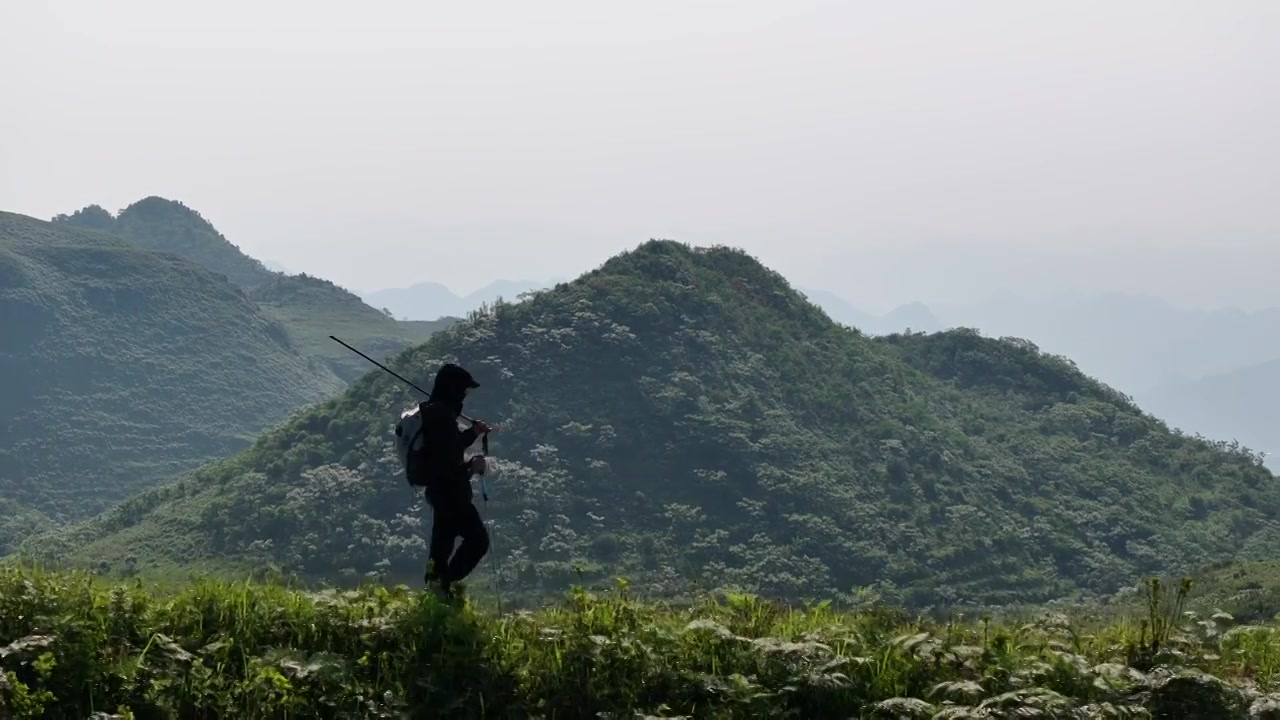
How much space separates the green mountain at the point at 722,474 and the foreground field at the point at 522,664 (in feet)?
104

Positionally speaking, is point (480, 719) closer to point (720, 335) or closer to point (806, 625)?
point (806, 625)

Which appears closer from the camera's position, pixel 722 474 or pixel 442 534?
pixel 442 534

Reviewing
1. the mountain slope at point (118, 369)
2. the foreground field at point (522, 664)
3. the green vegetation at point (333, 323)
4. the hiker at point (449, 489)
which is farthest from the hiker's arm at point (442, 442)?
the green vegetation at point (333, 323)

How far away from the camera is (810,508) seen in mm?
51812

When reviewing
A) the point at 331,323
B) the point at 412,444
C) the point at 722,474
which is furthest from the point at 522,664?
the point at 331,323

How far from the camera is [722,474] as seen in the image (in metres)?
53.7

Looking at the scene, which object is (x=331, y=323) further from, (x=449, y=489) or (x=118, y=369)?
(x=449, y=489)

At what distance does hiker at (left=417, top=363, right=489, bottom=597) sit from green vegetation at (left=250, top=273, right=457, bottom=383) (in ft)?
408

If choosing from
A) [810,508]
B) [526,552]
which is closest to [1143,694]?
[526,552]

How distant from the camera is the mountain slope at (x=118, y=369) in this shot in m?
95.4

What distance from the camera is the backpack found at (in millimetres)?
8898

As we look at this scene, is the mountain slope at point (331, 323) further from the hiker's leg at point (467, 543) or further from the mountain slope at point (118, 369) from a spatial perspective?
the hiker's leg at point (467, 543)

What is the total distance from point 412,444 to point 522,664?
1.94 m

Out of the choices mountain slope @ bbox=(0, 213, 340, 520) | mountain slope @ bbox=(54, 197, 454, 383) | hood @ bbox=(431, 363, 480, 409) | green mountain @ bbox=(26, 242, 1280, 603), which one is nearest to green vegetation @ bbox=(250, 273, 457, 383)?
mountain slope @ bbox=(54, 197, 454, 383)
